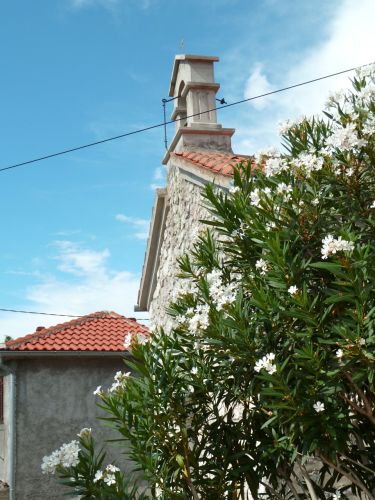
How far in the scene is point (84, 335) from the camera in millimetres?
13398

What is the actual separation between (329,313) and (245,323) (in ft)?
1.80

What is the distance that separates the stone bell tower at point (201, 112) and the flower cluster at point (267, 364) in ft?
24.1

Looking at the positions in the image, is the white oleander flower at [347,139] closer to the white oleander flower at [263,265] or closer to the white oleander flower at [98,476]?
the white oleander flower at [263,265]

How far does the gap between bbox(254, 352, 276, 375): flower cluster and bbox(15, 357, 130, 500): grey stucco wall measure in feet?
29.2

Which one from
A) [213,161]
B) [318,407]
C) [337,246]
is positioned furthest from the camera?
[213,161]

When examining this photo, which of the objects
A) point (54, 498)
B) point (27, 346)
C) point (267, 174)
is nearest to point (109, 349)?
point (27, 346)

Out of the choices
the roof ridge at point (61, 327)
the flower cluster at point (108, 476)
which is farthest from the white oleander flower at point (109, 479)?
the roof ridge at point (61, 327)

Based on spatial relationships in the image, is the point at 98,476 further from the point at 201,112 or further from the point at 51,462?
the point at 201,112

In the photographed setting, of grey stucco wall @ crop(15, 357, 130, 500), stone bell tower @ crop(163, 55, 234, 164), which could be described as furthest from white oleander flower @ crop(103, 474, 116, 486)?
grey stucco wall @ crop(15, 357, 130, 500)

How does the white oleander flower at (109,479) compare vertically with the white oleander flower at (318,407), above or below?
below

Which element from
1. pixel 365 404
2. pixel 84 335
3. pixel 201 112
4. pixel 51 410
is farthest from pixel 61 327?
pixel 365 404

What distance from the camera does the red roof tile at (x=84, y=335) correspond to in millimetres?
12500

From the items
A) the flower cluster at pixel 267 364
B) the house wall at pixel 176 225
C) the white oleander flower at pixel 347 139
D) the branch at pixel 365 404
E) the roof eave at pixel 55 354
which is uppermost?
the house wall at pixel 176 225

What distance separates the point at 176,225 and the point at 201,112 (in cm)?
212
